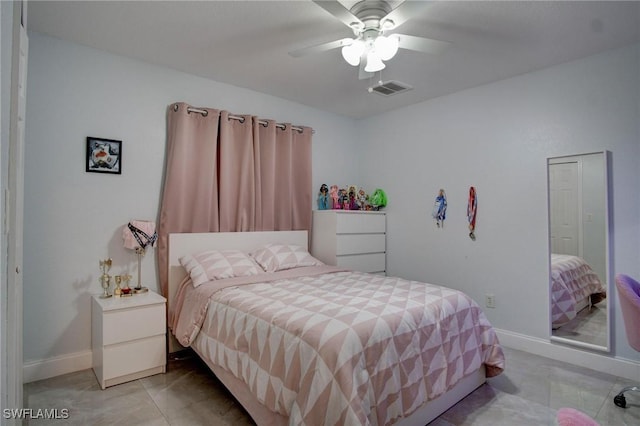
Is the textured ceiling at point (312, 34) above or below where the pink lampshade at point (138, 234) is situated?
above

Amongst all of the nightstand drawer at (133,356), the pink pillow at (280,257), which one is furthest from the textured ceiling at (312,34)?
the nightstand drawer at (133,356)

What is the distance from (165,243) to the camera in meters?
2.93

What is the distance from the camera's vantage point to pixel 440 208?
3678 mm

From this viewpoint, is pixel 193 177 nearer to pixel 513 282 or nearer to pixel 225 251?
pixel 225 251

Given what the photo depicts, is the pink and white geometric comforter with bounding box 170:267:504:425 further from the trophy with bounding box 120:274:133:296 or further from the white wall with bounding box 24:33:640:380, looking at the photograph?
the white wall with bounding box 24:33:640:380

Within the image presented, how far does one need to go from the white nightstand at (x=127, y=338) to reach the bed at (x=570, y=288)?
324cm

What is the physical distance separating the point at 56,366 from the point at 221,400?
135 cm

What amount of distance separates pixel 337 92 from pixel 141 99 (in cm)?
189

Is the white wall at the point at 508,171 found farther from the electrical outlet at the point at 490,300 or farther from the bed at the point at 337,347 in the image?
the bed at the point at 337,347

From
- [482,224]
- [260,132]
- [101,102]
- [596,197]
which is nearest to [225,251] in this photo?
[260,132]

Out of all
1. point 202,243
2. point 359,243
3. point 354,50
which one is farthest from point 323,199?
point 354,50

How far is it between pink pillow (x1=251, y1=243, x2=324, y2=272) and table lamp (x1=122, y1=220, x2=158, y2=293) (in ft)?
3.03

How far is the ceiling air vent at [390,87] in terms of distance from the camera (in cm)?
255

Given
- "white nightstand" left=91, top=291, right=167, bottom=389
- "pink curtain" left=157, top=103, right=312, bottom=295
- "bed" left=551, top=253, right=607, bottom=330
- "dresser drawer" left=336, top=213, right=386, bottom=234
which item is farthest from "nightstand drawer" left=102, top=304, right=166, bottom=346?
"bed" left=551, top=253, right=607, bottom=330
